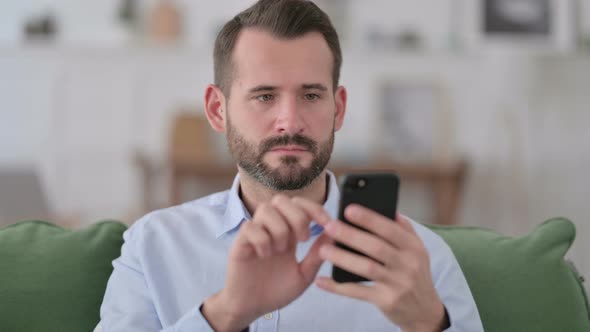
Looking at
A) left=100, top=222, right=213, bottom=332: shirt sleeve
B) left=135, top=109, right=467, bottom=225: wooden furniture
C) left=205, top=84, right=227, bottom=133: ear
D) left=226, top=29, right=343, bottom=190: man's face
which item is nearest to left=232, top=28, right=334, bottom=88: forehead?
left=226, top=29, right=343, bottom=190: man's face

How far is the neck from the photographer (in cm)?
134

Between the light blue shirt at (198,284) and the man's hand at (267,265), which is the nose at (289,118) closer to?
the light blue shirt at (198,284)

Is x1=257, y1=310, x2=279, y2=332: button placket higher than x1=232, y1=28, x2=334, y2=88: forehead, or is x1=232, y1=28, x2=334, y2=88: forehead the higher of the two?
x1=232, y1=28, x2=334, y2=88: forehead

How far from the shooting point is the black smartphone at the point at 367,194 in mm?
941

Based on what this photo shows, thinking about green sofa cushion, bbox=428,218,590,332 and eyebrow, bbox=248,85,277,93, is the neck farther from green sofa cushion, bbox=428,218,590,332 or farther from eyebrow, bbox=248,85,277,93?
green sofa cushion, bbox=428,218,590,332

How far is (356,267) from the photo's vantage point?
0.89 metres

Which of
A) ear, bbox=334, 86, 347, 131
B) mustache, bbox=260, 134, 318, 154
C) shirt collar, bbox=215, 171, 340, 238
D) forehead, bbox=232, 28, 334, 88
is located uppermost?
forehead, bbox=232, 28, 334, 88

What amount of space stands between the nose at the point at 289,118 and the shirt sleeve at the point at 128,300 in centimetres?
32

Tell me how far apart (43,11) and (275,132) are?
4.09m

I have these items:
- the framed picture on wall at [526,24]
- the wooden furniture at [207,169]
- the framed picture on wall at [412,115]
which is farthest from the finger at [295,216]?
the framed picture on wall at [526,24]

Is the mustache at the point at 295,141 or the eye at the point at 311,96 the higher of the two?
the eye at the point at 311,96

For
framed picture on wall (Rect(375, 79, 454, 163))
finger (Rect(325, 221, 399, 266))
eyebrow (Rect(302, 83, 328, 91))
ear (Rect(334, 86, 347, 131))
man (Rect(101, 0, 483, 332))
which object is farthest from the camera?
framed picture on wall (Rect(375, 79, 454, 163))

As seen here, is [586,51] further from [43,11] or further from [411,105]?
[43,11]

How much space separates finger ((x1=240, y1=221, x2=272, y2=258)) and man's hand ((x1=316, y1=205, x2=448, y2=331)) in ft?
0.22
